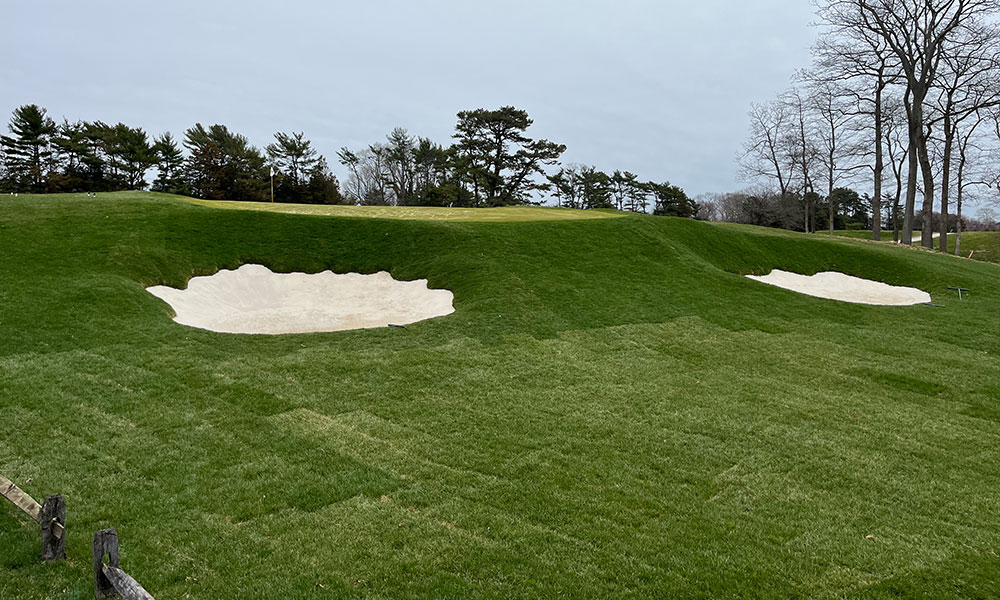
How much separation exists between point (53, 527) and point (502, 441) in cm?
500

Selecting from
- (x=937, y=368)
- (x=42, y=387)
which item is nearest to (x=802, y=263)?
(x=937, y=368)

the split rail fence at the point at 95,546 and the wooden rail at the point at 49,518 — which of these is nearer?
the split rail fence at the point at 95,546

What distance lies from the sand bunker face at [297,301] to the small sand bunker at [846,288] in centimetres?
1443

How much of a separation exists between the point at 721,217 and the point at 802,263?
247ft

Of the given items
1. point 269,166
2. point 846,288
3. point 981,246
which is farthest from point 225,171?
point 981,246

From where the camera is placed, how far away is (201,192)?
5062 cm

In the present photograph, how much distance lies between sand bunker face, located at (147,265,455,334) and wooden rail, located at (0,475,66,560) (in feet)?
28.3

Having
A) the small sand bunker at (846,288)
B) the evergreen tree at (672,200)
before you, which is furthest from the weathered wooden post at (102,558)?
the evergreen tree at (672,200)

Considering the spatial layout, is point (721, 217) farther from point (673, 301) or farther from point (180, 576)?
point (180, 576)

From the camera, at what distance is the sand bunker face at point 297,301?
1379 cm

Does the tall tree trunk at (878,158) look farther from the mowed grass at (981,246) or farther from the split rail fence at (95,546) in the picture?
the split rail fence at (95,546)

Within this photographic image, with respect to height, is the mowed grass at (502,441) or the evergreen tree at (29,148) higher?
the evergreen tree at (29,148)

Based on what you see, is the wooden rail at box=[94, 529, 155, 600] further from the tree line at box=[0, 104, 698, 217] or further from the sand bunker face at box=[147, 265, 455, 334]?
the tree line at box=[0, 104, 698, 217]

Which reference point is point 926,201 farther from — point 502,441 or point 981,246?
point 502,441
